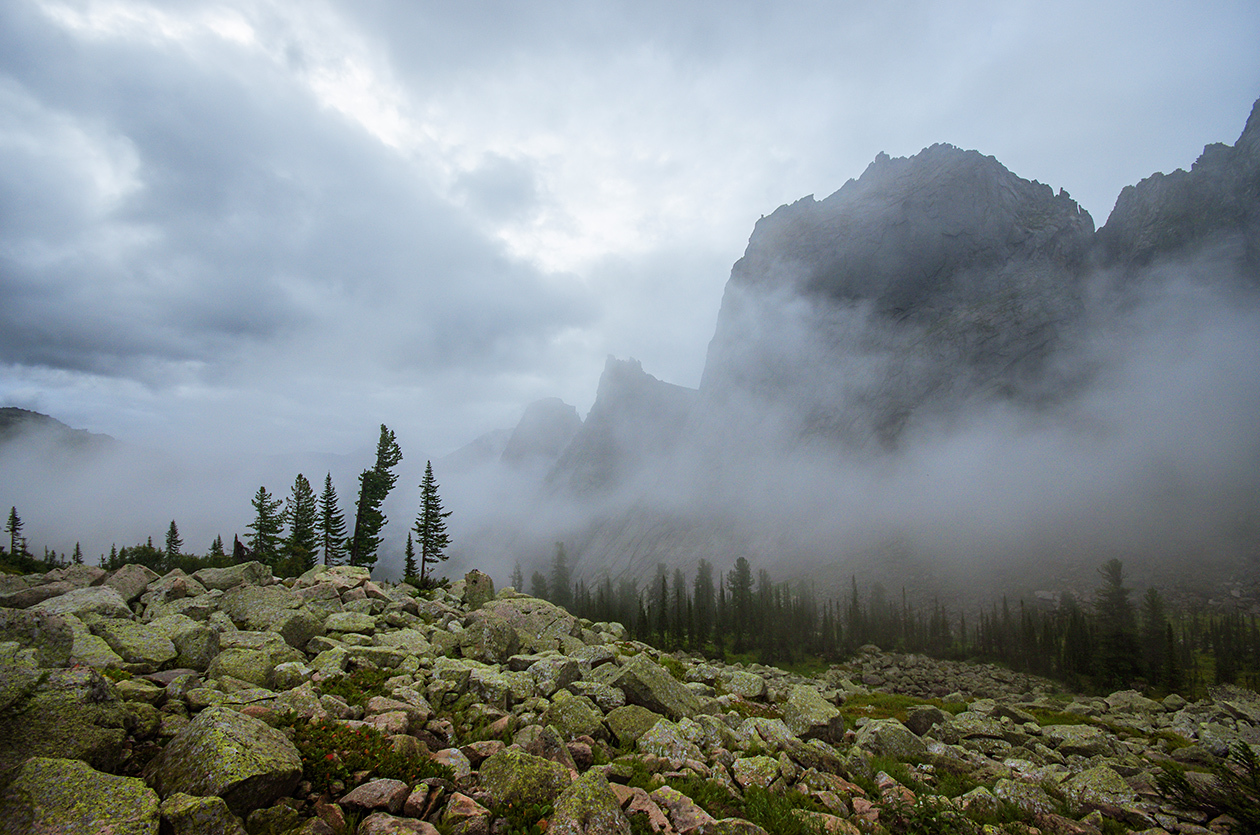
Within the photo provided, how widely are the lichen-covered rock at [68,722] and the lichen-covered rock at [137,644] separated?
5.62m

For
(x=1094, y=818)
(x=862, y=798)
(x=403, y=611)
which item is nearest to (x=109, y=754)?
(x=862, y=798)

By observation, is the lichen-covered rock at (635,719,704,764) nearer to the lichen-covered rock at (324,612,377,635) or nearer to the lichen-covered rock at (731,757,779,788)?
the lichen-covered rock at (731,757,779,788)

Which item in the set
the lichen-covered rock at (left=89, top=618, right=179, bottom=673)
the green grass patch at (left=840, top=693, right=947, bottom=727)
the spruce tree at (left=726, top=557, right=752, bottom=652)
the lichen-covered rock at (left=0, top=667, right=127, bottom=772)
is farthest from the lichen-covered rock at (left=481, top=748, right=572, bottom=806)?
the spruce tree at (left=726, top=557, right=752, bottom=652)

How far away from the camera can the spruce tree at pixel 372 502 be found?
244 feet

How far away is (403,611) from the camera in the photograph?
29.1 metres

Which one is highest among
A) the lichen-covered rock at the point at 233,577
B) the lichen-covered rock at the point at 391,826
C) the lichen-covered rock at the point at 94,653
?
the lichen-covered rock at the point at 94,653

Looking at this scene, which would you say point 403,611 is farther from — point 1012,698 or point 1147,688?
point 1147,688

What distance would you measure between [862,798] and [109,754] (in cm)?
1850

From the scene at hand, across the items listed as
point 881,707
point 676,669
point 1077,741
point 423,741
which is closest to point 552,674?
point 423,741

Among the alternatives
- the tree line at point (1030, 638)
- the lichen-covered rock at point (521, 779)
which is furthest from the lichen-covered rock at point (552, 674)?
the tree line at point (1030, 638)

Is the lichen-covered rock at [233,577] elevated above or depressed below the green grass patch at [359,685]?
above

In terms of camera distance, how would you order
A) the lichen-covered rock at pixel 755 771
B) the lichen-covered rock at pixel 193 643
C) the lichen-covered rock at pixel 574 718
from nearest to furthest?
the lichen-covered rock at pixel 755 771 → the lichen-covered rock at pixel 193 643 → the lichen-covered rock at pixel 574 718

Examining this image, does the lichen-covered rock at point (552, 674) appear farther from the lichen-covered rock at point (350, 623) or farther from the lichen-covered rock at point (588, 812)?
the lichen-covered rock at point (588, 812)

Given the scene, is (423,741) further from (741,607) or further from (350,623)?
(741,607)
